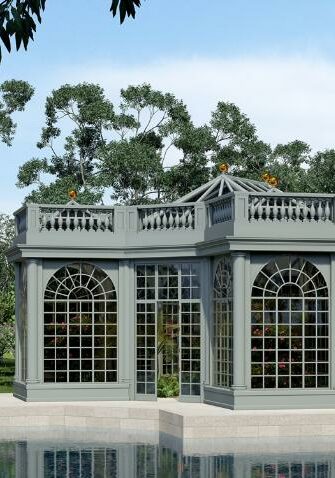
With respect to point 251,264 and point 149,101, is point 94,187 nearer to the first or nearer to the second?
point 149,101

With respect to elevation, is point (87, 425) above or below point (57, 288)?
below

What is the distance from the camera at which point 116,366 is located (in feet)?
81.1

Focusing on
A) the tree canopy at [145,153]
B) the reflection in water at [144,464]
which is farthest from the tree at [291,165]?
the reflection in water at [144,464]

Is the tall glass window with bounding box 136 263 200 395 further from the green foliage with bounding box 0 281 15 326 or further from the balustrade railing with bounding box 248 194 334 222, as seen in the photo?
the green foliage with bounding box 0 281 15 326

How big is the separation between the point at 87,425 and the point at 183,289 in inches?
152

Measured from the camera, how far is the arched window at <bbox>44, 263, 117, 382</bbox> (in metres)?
24.5

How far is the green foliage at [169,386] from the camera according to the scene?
977 inches

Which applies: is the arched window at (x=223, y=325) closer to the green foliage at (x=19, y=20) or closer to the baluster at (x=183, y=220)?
the baluster at (x=183, y=220)

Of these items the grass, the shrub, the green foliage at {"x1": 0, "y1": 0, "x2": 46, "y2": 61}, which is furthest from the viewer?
the shrub

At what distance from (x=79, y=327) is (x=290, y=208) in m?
5.72

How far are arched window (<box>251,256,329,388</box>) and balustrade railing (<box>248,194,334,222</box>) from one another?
88 cm

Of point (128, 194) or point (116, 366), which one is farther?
point (128, 194)

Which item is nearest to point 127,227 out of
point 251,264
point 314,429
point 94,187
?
point 251,264

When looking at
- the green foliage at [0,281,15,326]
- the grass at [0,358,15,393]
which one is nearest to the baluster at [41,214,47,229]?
the grass at [0,358,15,393]
